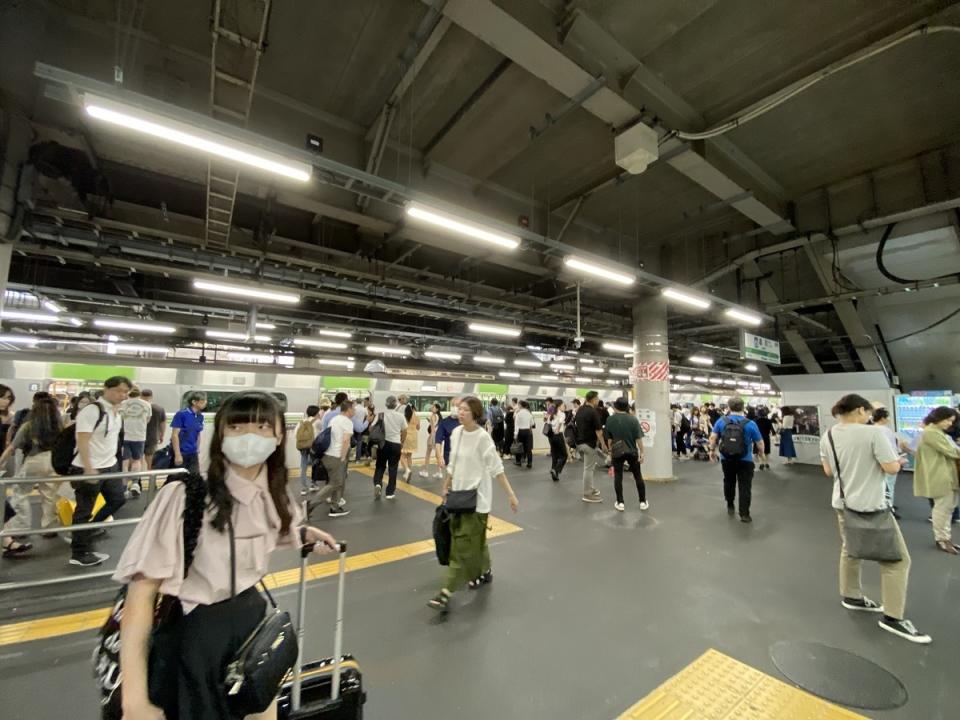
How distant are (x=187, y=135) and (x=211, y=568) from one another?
304 cm

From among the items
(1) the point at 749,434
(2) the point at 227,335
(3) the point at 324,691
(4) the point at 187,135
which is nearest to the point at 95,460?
(4) the point at 187,135

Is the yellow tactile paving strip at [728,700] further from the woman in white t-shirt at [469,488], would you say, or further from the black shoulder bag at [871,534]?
the woman in white t-shirt at [469,488]

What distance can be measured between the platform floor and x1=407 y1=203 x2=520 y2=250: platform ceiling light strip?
3.45 meters

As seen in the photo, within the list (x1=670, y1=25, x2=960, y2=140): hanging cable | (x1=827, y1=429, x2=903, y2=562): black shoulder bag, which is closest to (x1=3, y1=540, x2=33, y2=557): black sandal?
(x1=827, y1=429, x2=903, y2=562): black shoulder bag

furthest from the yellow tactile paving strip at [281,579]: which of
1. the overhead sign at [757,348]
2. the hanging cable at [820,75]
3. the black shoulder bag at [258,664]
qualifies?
the overhead sign at [757,348]

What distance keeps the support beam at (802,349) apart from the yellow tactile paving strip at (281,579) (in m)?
10.2

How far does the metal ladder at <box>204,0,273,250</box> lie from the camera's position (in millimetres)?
2656

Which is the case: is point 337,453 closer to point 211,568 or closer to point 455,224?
point 455,224

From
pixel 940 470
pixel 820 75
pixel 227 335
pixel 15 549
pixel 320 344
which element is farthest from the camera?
pixel 320 344

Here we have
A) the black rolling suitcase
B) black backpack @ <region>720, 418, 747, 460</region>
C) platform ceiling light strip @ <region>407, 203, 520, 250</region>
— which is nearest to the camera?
the black rolling suitcase

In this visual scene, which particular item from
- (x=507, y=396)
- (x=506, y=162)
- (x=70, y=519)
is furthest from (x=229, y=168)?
(x=507, y=396)

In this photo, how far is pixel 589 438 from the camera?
21.9ft

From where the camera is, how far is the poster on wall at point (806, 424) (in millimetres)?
10969

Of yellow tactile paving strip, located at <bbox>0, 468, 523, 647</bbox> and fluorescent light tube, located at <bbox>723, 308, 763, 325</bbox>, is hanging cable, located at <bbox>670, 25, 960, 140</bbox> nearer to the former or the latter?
fluorescent light tube, located at <bbox>723, 308, 763, 325</bbox>
